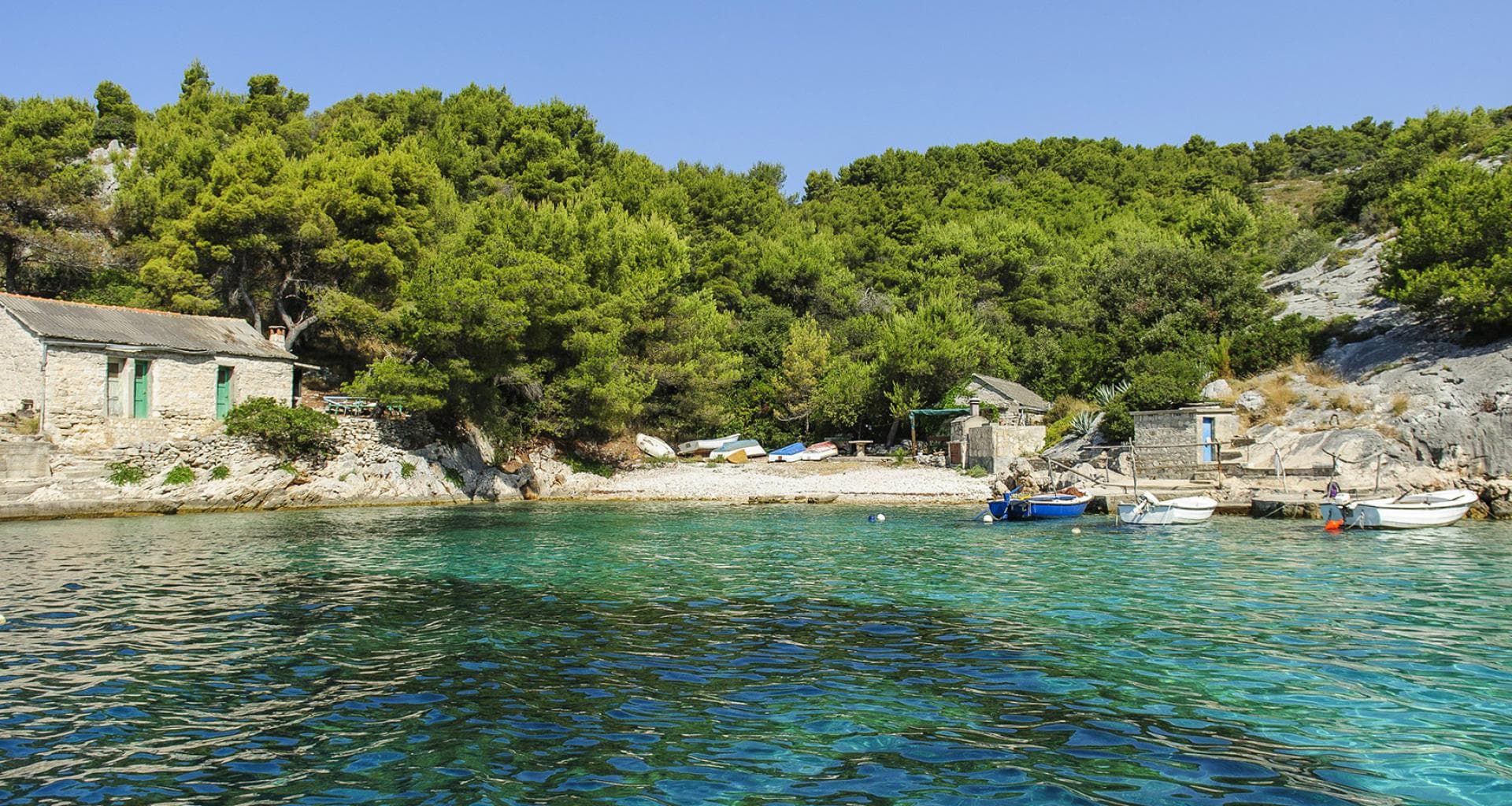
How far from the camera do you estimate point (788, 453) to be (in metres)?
48.4

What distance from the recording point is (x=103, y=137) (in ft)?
219

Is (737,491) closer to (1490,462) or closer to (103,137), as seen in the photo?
(1490,462)

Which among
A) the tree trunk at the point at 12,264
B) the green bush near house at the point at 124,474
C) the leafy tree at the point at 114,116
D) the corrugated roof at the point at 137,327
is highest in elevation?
the leafy tree at the point at 114,116

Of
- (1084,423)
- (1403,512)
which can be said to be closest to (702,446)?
(1084,423)

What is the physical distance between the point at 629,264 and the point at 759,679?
3771 cm

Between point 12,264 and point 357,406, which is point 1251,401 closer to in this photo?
point 357,406

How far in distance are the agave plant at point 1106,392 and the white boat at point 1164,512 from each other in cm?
1249

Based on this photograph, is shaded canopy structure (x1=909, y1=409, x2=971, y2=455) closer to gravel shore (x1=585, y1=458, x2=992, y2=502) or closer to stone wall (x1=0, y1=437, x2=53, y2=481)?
gravel shore (x1=585, y1=458, x2=992, y2=502)

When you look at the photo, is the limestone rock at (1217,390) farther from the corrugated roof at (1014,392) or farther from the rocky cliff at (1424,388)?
the corrugated roof at (1014,392)

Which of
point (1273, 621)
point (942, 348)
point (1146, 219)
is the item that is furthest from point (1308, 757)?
point (1146, 219)

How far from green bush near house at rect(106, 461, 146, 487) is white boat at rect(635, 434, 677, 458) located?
2205 cm

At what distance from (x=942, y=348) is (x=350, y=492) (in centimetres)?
2913

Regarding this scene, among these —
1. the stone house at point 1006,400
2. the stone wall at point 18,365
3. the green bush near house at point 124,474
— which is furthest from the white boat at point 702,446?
the stone wall at point 18,365

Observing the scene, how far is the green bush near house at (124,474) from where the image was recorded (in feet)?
101
